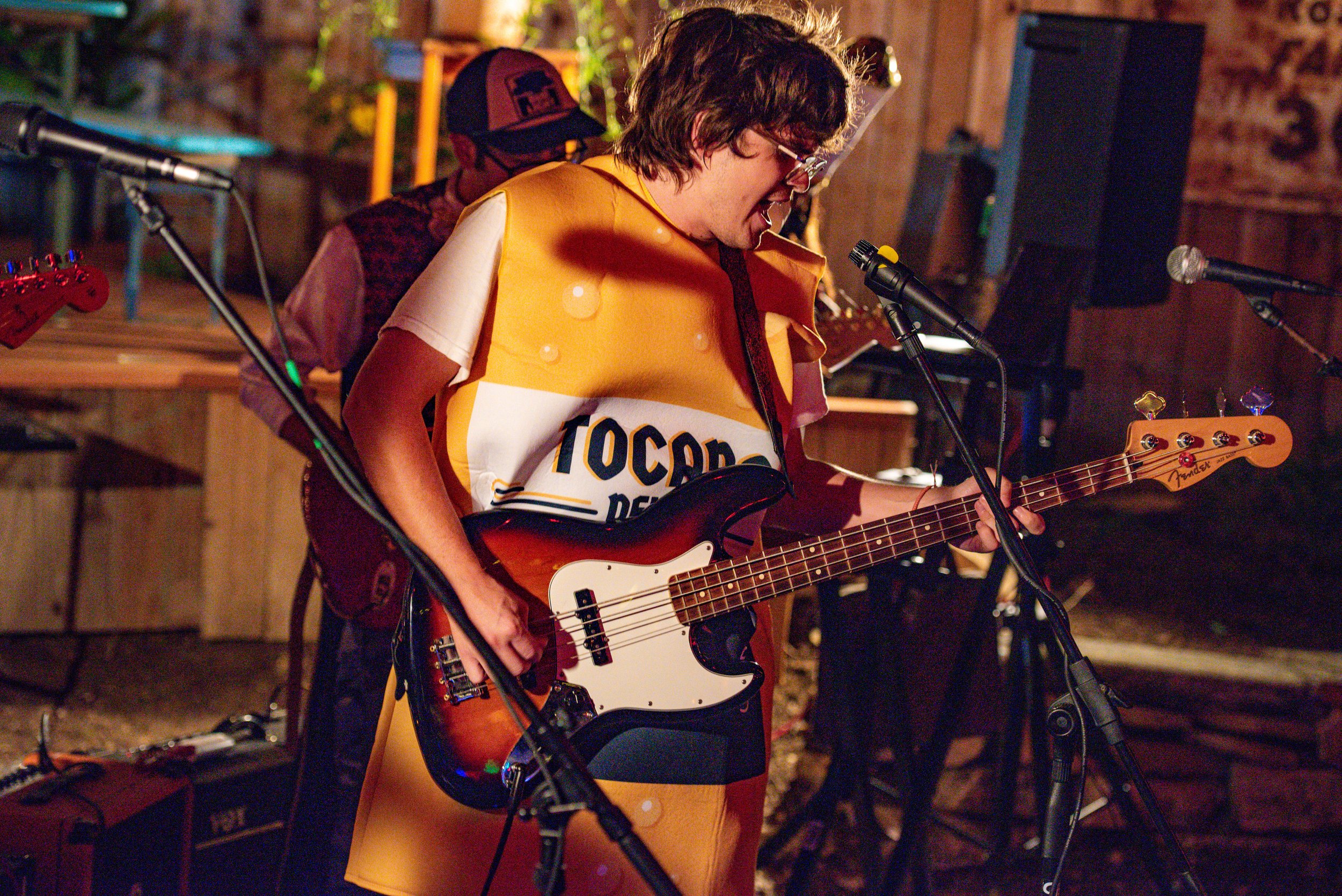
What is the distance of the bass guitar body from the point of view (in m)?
1.65

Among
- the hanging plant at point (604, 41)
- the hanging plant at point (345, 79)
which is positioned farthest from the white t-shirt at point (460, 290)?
the hanging plant at point (345, 79)

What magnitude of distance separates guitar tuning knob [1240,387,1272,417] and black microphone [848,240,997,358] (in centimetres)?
56

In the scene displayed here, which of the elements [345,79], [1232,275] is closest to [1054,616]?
[1232,275]

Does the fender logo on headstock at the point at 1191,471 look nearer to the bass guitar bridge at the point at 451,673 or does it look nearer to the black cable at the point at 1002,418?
the black cable at the point at 1002,418

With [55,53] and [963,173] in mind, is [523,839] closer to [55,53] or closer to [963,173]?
[963,173]

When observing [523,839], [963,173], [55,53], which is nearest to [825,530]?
[523,839]

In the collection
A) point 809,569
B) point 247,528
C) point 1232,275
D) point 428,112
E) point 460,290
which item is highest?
point 428,112

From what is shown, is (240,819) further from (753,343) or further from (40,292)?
(753,343)

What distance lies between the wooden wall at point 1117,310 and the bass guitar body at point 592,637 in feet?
18.1

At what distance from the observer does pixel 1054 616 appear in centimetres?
158

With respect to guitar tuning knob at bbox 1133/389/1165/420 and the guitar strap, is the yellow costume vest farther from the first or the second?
guitar tuning knob at bbox 1133/389/1165/420

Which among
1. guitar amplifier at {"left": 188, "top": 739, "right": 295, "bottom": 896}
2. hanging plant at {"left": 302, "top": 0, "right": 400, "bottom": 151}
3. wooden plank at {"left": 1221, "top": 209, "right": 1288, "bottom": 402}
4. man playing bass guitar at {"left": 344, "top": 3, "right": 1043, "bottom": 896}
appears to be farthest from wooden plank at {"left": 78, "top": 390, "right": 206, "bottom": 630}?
wooden plank at {"left": 1221, "top": 209, "right": 1288, "bottom": 402}

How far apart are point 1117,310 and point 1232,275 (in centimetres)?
534

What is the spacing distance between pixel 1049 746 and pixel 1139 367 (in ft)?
14.4
